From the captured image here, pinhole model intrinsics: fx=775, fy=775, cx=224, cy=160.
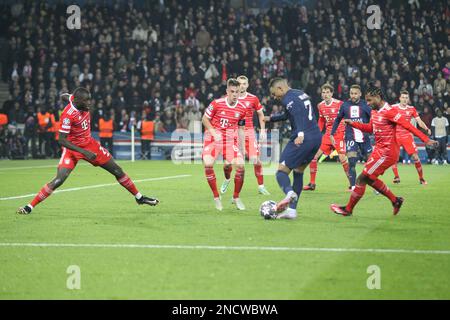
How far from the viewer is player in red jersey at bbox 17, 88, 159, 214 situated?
12.4 m

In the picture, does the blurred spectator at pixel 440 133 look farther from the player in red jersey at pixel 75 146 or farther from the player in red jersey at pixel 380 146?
the player in red jersey at pixel 75 146

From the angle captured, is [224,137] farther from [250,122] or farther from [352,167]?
[352,167]

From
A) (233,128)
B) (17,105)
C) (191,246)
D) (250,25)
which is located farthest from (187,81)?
(191,246)

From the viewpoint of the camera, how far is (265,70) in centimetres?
3319

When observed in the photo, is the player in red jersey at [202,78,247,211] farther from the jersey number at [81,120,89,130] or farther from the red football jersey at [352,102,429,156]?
the red football jersey at [352,102,429,156]

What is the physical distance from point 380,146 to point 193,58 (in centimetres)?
2291

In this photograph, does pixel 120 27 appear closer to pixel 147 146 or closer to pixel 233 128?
pixel 147 146

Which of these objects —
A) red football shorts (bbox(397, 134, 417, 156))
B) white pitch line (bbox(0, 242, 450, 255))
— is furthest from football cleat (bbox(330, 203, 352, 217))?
red football shorts (bbox(397, 134, 417, 156))

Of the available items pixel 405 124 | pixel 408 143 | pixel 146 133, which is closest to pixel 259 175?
pixel 405 124

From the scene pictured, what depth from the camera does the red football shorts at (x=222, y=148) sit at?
45.3 ft

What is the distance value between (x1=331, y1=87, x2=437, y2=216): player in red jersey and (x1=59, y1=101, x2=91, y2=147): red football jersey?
4.25m

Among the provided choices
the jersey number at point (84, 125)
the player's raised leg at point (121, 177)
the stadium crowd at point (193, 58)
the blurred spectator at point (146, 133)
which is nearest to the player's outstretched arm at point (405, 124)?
the player's raised leg at point (121, 177)

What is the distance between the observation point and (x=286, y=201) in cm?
1170

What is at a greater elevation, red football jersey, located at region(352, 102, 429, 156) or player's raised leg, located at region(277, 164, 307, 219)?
red football jersey, located at region(352, 102, 429, 156)
